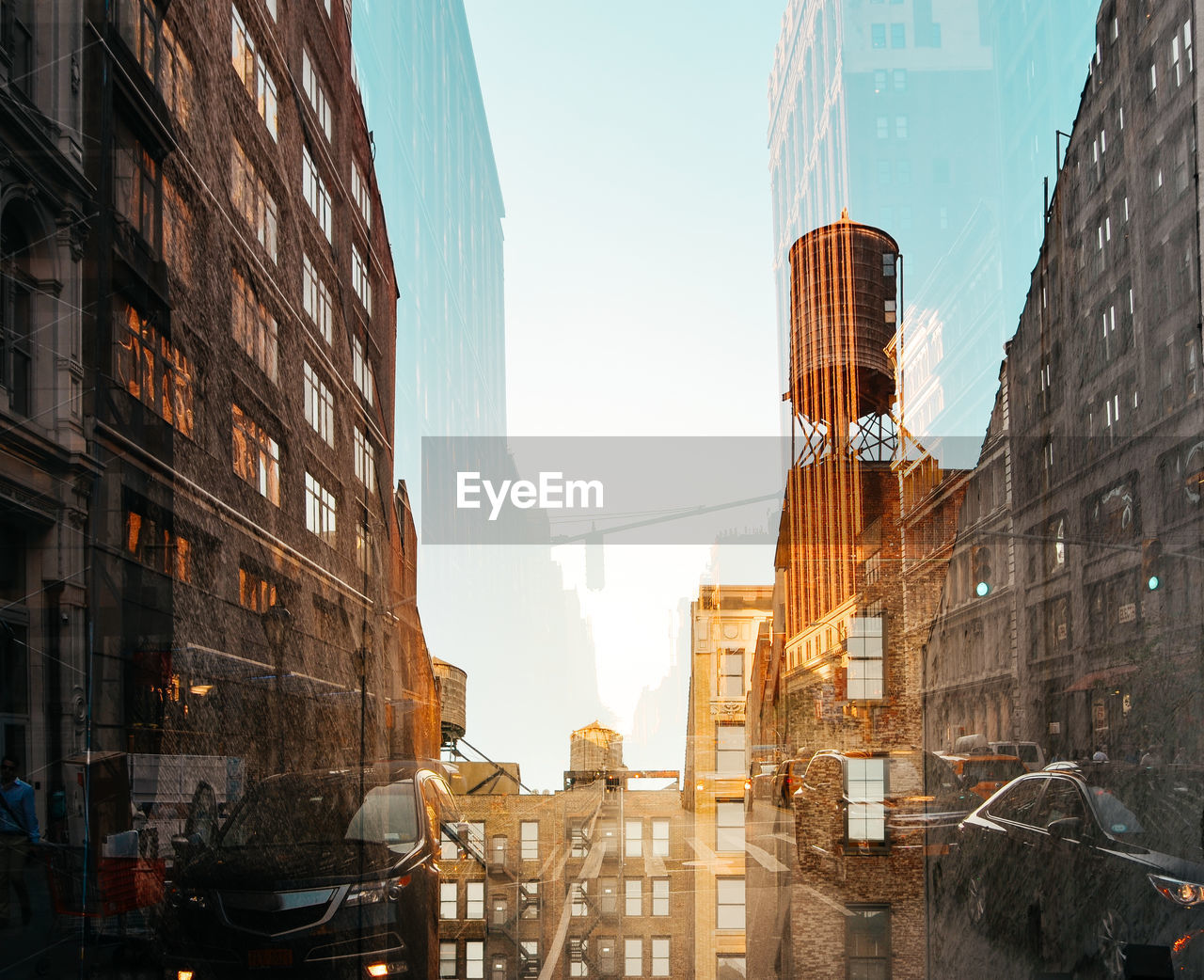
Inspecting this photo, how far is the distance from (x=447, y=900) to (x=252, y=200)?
2776 millimetres

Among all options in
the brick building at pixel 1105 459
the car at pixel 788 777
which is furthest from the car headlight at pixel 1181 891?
the car at pixel 788 777

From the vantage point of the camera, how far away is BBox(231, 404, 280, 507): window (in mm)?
4082

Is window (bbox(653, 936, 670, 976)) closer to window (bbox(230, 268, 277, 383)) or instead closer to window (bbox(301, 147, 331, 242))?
window (bbox(230, 268, 277, 383))

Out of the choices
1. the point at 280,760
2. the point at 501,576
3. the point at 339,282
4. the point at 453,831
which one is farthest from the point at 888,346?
the point at 280,760

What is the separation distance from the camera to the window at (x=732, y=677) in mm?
4234

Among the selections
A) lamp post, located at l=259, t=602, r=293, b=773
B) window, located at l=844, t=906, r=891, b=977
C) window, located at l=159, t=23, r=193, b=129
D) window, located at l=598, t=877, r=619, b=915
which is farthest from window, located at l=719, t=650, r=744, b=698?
Result: window, located at l=159, t=23, r=193, b=129

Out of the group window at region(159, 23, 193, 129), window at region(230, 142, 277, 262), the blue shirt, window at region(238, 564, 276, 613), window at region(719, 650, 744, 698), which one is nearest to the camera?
the blue shirt

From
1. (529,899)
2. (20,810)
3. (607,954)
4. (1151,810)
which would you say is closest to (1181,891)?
(1151,810)

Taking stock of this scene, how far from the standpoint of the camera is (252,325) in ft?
13.7

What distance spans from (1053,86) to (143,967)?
4.83 metres

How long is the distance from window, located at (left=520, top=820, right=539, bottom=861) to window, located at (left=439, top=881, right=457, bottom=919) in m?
0.29

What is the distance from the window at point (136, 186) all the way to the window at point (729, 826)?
2.96 m

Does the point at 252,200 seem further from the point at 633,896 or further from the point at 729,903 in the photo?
the point at 729,903

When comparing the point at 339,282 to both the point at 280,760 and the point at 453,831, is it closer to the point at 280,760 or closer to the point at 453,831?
the point at 280,760
